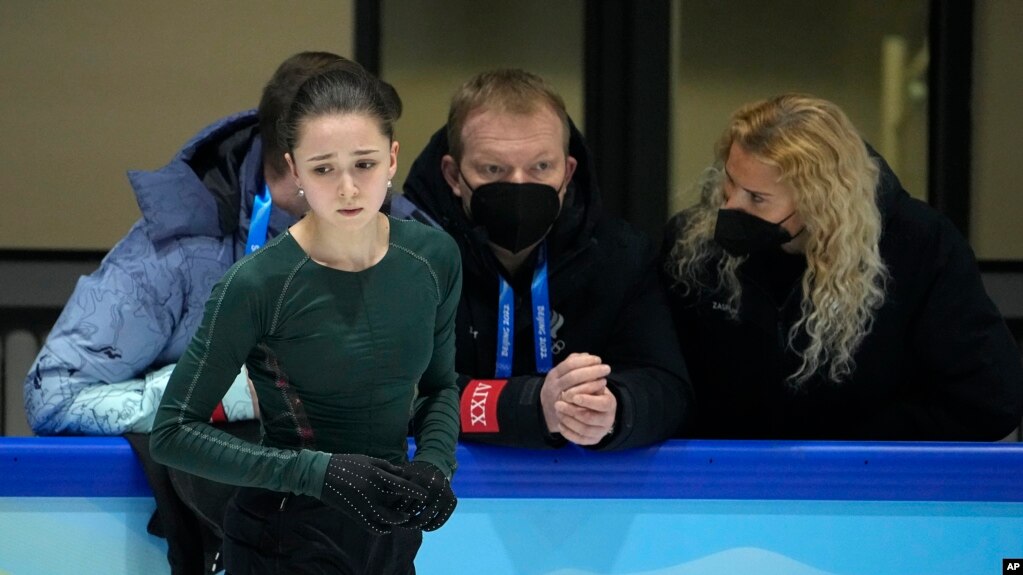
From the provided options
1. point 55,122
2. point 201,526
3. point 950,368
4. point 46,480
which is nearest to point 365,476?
point 201,526

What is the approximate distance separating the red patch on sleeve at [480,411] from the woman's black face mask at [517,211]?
1.17ft

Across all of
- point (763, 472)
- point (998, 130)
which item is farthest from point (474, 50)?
point (763, 472)

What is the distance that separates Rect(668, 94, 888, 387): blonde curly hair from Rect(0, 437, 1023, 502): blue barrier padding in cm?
41

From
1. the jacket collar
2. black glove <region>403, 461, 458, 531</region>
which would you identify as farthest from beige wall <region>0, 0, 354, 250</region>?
black glove <region>403, 461, 458, 531</region>

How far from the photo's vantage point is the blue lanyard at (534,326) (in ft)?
8.92

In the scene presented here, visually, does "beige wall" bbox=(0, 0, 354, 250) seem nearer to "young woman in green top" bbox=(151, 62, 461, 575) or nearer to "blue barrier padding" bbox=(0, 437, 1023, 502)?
"blue barrier padding" bbox=(0, 437, 1023, 502)

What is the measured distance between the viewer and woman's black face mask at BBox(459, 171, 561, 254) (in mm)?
2658

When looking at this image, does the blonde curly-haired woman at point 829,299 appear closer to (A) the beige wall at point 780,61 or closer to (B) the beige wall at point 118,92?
(A) the beige wall at point 780,61

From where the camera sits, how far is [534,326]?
2721mm

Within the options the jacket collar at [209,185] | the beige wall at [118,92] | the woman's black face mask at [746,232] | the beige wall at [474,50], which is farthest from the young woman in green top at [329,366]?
the beige wall at [474,50]

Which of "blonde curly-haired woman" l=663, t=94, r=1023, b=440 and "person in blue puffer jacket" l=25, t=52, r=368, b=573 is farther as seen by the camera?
"blonde curly-haired woman" l=663, t=94, r=1023, b=440

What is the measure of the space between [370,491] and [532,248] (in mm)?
1189

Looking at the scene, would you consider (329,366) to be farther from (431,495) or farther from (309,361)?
(431,495)

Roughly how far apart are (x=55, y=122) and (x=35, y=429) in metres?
2.33
